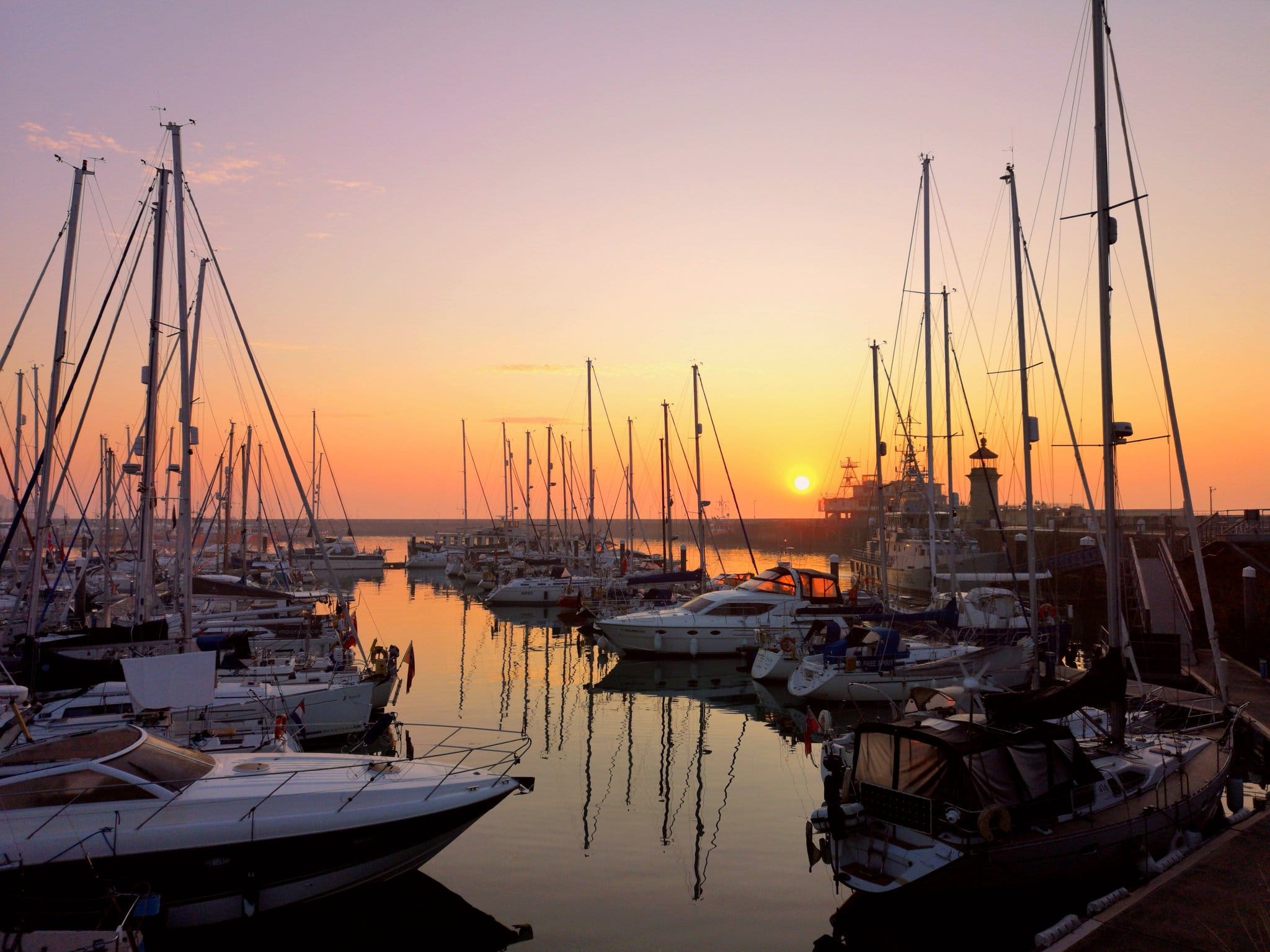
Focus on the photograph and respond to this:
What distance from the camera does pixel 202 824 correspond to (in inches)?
444

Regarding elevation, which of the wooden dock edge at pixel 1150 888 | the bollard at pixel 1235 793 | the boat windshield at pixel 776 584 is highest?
the boat windshield at pixel 776 584

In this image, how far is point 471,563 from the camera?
267 feet

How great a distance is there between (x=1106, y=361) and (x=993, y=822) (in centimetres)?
766

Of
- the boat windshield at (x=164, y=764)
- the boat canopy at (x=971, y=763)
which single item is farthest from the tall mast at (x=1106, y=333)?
the boat windshield at (x=164, y=764)

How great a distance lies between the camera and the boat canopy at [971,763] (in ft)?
39.2

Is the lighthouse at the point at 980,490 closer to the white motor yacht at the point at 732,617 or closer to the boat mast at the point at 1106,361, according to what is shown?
the white motor yacht at the point at 732,617

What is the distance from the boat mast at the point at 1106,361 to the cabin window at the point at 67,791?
548 inches

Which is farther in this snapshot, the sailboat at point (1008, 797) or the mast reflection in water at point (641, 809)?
the mast reflection in water at point (641, 809)

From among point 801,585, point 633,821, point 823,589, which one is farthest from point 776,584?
point 633,821

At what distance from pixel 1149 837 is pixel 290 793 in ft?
37.6

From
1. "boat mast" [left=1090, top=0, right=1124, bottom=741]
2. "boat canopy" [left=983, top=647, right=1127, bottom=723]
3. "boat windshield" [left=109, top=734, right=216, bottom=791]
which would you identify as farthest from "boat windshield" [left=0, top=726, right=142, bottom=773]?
"boat mast" [left=1090, top=0, right=1124, bottom=741]

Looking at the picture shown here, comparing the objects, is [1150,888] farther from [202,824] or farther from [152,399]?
[152,399]

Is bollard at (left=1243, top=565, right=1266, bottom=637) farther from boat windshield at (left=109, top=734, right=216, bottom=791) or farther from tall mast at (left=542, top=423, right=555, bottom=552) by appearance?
tall mast at (left=542, top=423, right=555, bottom=552)

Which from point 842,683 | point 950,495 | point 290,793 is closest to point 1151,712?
point 842,683
